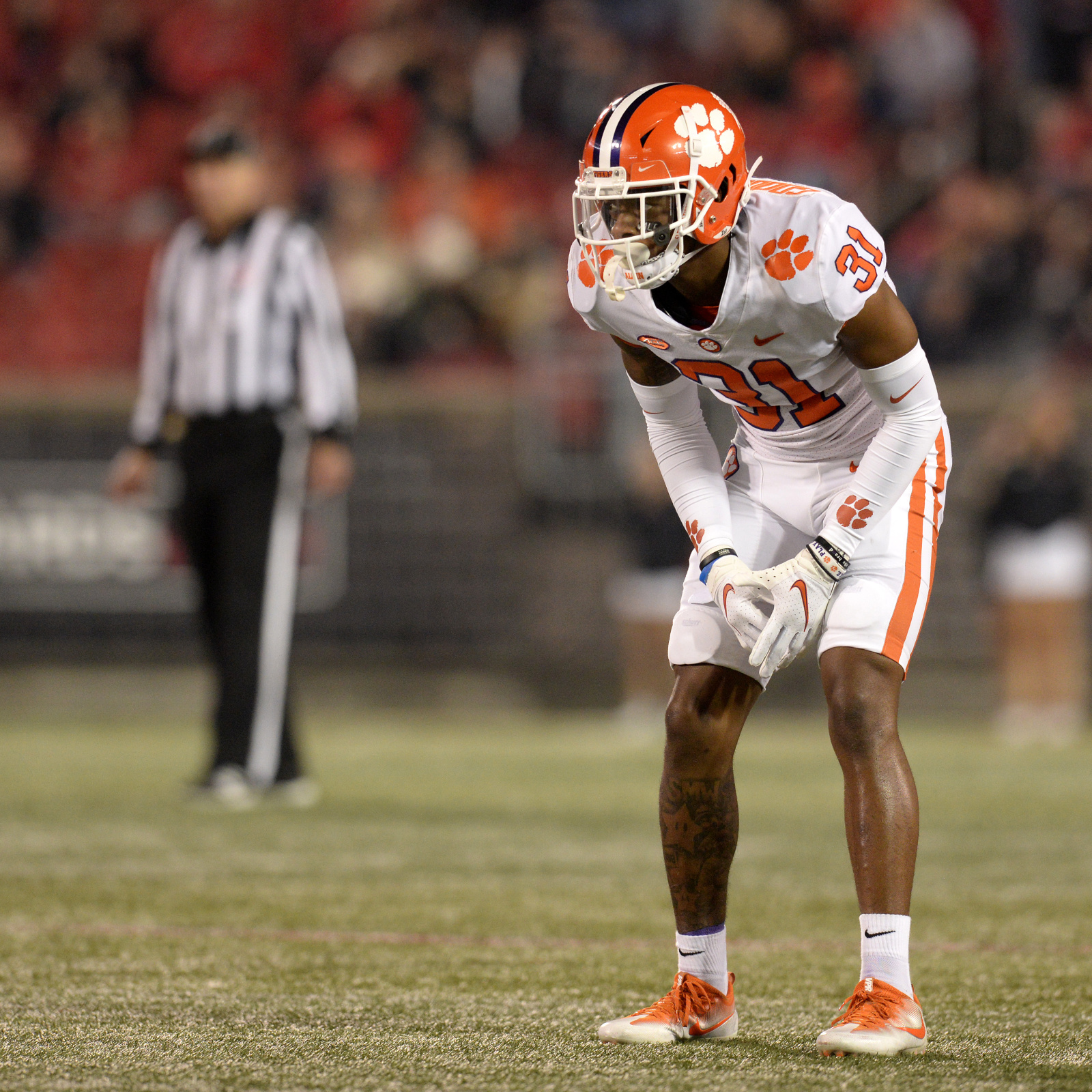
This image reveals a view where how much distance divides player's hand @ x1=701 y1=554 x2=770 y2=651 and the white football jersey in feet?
0.94

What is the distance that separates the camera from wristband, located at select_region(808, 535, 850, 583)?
2.73m

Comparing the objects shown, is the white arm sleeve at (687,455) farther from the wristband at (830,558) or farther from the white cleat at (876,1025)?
the white cleat at (876,1025)

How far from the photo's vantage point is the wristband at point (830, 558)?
108 inches

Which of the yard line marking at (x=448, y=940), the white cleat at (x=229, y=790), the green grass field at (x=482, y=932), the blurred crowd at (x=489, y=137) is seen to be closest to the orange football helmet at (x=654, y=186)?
the green grass field at (x=482, y=932)

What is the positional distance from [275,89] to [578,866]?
8.31 meters

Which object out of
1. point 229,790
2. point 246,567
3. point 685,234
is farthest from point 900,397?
point 229,790

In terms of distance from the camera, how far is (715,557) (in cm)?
283

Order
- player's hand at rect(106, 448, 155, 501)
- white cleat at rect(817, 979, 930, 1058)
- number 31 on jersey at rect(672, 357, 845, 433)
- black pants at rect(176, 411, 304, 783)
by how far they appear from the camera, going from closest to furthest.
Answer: white cleat at rect(817, 979, 930, 1058) → number 31 on jersey at rect(672, 357, 845, 433) → black pants at rect(176, 411, 304, 783) → player's hand at rect(106, 448, 155, 501)

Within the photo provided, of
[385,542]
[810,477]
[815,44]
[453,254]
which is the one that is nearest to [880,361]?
[810,477]

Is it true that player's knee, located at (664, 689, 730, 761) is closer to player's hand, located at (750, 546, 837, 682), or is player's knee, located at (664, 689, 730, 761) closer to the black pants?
player's hand, located at (750, 546, 837, 682)

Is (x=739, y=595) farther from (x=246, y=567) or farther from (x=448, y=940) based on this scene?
(x=246, y=567)

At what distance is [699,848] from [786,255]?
91cm

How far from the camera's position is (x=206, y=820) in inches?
208

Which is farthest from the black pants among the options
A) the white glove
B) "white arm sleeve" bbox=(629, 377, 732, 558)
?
the white glove
